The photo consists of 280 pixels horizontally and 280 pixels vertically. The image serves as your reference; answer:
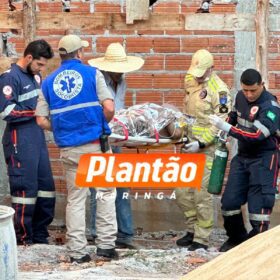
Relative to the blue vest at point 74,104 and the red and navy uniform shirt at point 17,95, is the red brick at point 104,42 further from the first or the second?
the blue vest at point 74,104

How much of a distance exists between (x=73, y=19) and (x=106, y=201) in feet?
6.25

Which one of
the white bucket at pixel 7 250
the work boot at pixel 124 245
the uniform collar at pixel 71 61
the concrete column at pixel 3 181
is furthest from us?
the concrete column at pixel 3 181

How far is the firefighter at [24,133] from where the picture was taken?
975 cm

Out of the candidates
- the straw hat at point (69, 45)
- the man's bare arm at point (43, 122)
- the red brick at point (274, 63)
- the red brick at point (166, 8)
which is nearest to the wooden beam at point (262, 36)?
the red brick at point (274, 63)

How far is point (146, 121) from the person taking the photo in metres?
9.61

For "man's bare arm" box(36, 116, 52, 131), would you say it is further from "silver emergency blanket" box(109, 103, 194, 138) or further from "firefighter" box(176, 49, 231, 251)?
"firefighter" box(176, 49, 231, 251)

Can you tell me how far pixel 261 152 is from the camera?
9469 mm

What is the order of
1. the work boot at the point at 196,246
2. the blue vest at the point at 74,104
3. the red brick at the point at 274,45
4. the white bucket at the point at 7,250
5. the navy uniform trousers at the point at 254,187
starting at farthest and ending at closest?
1. the red brick at the point at 274,45
2. the work boot at the point at 196,246
3. the navy uniform trousers at the point at 254,187
4. the blue vest at the point at 74,104
5. the white bucket at the point at 7,250

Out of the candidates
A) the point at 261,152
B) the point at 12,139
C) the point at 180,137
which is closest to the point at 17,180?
the point at 12,139

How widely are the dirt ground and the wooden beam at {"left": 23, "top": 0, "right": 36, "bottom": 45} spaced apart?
81.3 inches

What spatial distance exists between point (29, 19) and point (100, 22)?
70cm

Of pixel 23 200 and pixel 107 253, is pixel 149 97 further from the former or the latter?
pixel 107 253

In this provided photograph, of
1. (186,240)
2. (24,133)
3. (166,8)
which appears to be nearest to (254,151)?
(186,240)

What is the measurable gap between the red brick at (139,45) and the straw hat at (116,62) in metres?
0.57
